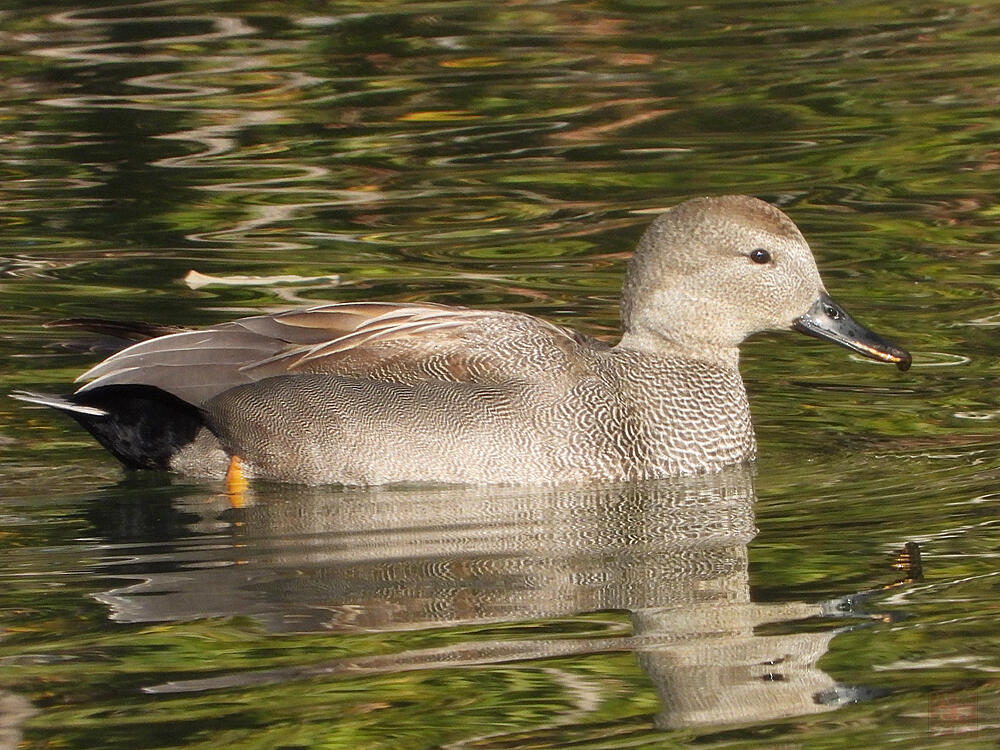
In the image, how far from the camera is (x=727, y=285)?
306 inches

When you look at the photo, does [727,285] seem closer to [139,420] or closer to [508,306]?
[508,306]

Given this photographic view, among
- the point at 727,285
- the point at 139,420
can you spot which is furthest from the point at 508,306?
the point at 139,420

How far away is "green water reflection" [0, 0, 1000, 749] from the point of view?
5.02 m

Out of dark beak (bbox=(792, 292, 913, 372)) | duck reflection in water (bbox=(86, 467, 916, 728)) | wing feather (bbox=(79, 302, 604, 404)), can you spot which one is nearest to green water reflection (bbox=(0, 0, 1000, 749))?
duck reflection in water (bbox=(86, 467, 916, 728))

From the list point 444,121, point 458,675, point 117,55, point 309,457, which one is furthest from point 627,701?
point 117,55

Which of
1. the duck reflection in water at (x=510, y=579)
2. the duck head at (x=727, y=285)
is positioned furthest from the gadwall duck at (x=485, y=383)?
the duck reflection in water at (x=510, y=579)

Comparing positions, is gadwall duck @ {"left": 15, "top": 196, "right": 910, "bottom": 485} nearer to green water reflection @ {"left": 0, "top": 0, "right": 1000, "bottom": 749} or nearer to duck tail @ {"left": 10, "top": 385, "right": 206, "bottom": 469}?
duck tail @ {"left": 10, "top": 385, "right": 206, "bottom": 469}

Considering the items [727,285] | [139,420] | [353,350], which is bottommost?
[139,420]

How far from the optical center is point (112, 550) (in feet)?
21.5

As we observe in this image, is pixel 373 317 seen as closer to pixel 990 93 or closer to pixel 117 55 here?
pixel 990 93

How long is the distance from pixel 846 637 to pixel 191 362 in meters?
3.01

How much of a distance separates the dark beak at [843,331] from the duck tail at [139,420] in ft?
7.56

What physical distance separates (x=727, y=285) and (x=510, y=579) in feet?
7.09

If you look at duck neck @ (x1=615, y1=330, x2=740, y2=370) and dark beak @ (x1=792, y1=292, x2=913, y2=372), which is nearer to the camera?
dark beak @ (x1=792, y1=292, x2=913, y2=372)
